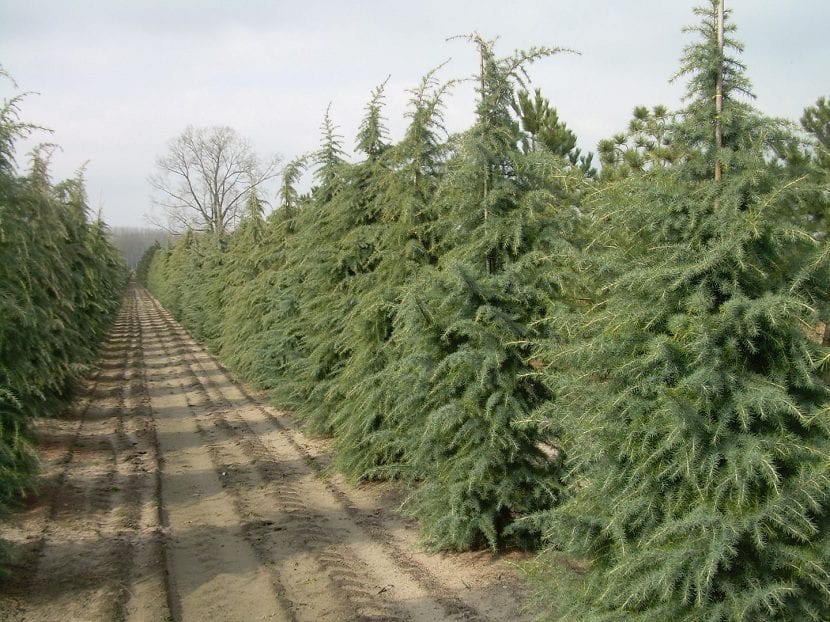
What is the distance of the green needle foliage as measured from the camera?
344cm

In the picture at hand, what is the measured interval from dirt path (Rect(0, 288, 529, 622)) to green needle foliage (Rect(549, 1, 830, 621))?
203 cm

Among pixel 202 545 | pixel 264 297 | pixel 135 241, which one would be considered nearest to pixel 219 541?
pixel 202 545

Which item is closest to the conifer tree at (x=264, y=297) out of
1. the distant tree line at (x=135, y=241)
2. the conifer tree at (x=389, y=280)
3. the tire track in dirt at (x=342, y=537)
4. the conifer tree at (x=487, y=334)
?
the tire track in dirt at (x=342, y=537)

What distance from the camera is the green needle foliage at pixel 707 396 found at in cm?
344

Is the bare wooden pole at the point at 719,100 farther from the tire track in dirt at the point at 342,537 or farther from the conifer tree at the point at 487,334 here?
the tire track in dirt at the point at 342,537

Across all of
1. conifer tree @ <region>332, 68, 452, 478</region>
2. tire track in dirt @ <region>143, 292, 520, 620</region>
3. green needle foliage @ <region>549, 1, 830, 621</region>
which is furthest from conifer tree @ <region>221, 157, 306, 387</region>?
green needle foliage @ <region>549, 1, 830, 621</region>

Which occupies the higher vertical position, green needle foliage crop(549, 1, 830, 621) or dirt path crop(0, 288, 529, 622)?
green needle foliage crop(549, 1, 830, 621)

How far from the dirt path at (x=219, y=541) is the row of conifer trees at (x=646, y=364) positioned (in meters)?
0.70

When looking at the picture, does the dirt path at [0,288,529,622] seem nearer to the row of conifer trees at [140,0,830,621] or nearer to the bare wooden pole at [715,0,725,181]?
the row of conifer trees at [140,0,830,621]

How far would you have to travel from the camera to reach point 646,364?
3787mm

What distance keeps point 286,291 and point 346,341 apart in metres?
4.51

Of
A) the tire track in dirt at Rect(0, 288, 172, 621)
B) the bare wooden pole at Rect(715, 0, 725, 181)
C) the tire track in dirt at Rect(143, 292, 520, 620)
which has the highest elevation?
the bare wooden pole at Rect(715, 0, 725, 181)

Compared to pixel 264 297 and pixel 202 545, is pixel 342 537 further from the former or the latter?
pixel 264 297

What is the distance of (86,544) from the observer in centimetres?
692
